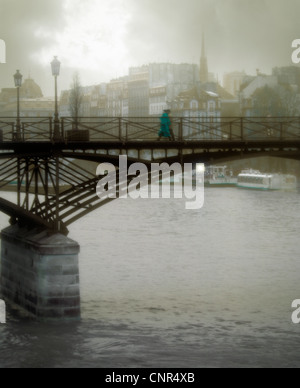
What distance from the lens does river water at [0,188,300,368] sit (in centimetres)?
2656

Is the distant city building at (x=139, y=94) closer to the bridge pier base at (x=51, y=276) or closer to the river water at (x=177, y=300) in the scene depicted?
the river water at (x=177, y=300)

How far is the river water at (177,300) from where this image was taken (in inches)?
1046

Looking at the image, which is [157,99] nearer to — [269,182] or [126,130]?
[269,182]

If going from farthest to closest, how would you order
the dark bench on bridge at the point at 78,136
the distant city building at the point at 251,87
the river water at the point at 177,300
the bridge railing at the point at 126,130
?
the distant city building at the point at 251,87 < the dark bench on bridge at the point at 78,136 < the bridge railing at the point at 126,130 < the river water at the point at 177,300

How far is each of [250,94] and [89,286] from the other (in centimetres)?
8345

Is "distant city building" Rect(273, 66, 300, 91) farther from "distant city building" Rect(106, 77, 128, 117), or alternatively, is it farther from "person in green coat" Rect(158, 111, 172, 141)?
"person in green coat" Rect(158, 111, 172, 141)

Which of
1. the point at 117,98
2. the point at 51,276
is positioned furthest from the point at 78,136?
the point at 117,98

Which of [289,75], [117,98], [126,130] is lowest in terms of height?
[126,130]

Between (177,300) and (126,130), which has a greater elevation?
(126,130)

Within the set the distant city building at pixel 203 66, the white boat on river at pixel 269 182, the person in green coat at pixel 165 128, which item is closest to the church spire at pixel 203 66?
the distant city building at pixel 203 66

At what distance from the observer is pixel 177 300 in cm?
3428

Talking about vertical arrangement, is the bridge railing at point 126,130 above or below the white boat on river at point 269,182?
above

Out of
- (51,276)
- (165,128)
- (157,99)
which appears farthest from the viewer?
(157,99)
